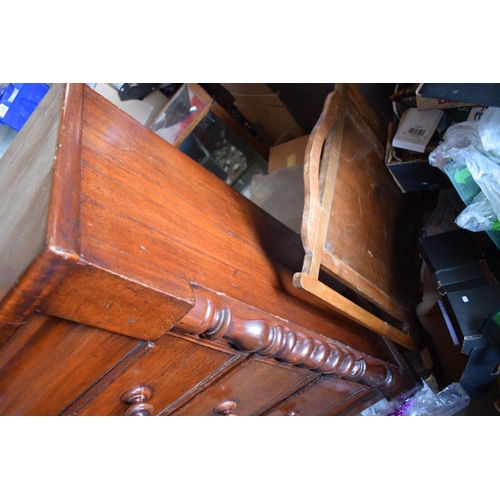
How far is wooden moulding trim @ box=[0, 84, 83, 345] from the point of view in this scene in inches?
20.4

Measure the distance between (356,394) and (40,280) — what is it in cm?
114

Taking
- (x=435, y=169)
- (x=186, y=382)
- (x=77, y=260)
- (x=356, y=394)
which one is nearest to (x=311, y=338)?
(x=186, y=382)

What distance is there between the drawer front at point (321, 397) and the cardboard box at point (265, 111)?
142 cm

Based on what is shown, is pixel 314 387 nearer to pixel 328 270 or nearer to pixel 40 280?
pixel 328 270

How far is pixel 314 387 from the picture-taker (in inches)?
47.0

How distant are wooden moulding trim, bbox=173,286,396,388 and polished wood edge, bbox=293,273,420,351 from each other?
0.29 ft

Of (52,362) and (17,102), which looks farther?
(17,102)

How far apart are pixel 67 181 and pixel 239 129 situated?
1.80 metres

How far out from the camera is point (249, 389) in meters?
1.05

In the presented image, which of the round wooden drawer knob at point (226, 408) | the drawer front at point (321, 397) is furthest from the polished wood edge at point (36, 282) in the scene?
the drawer front at point (321, 397)

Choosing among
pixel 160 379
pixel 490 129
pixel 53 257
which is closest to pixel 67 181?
pixel 53 257

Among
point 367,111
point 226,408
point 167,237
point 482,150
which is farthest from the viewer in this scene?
point 367,111

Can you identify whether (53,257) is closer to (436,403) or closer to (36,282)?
(36,282)
